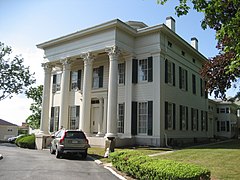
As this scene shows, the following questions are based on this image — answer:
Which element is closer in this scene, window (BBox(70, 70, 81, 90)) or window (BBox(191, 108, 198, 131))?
window (BBox(70, 70, 81, 90))

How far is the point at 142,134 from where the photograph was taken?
20984 millimetres

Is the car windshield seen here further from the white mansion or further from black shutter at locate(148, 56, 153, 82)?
black shutter at locate(148, 56, 153, 82)

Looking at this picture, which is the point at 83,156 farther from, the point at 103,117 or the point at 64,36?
the point at 64,36

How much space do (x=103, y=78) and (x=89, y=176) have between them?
15130 mm

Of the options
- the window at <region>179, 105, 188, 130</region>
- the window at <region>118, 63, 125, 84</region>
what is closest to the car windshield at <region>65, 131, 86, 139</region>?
the window at <region>118, 63, 125, 84</region>

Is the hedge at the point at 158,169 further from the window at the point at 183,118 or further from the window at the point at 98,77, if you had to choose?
the window at the point at 183,118

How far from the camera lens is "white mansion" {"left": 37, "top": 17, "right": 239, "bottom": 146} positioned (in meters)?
20.7

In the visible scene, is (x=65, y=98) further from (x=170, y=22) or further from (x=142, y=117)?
(x=170, y=22)

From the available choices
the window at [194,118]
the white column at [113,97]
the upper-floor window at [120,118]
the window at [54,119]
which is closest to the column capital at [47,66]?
the window at [54,119]

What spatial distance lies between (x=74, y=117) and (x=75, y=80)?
3599mm

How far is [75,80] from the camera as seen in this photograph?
87.0 feet

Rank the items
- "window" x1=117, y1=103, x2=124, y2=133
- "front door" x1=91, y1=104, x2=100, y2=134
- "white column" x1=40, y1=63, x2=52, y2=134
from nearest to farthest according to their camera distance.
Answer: "window" x1=117, y1=103, x2=124, y2=133
"front door" x1=91, y1=104, x2=100, y2=134
"white column" x1=40, y1=63, x2=52, y2=134

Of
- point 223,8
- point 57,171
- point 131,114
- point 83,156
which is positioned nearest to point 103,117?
point 131,114

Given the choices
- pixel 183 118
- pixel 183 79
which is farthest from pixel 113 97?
pixel 183 79
